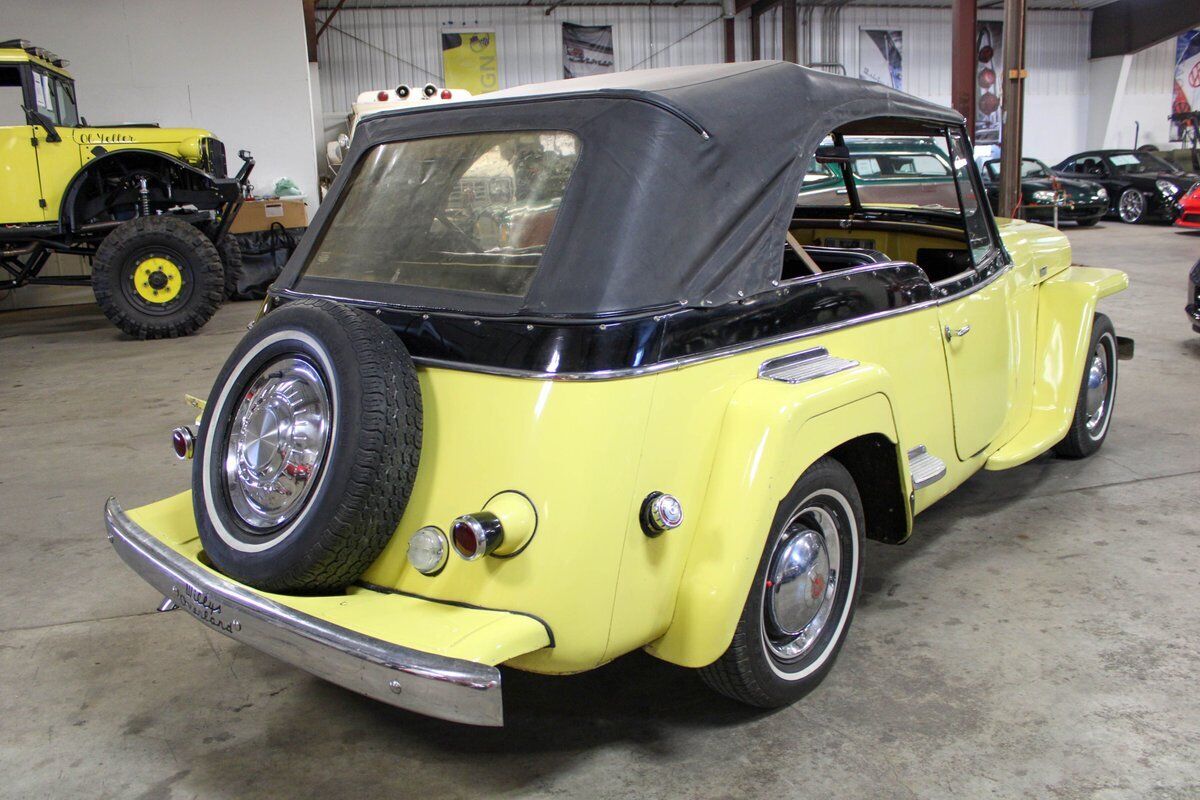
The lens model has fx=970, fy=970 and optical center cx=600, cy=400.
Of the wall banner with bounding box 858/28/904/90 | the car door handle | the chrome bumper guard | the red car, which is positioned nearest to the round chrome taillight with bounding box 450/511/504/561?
the chrome bumper guard

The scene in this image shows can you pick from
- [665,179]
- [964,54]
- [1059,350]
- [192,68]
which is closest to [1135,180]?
[964,54]

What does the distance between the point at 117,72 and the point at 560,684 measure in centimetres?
1210

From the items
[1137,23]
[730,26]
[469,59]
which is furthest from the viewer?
[1137,23]

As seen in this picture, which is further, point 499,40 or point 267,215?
point 499,40

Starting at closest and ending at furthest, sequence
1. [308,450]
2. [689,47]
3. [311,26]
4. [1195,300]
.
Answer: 1. [308,450]
2. [1195,300]
3. [311,26]
4. [689,47]

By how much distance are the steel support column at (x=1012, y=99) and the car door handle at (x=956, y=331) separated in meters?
10.1

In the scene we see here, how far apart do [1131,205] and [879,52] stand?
24.1ft

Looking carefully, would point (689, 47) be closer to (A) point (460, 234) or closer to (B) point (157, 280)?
(B) point (157, 280)

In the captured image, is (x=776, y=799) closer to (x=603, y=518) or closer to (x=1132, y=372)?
(x=603, y=518)

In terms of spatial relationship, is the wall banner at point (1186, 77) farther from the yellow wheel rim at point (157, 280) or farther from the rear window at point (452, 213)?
the rear window at point (452, 213)

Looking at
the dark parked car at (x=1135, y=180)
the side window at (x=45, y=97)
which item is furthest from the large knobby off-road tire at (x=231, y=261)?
the dark parked car at (x=1135, y=180)

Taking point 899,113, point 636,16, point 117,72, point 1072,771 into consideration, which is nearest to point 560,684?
point 1072,771

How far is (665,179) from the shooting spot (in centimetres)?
239

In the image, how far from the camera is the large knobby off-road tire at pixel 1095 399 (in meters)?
4.30
